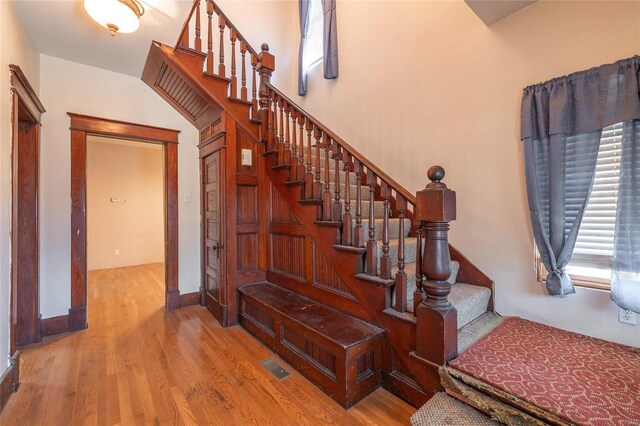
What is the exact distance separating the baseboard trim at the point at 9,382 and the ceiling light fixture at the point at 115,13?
8.32ft

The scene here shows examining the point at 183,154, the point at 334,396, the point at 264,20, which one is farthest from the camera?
the point at 264,20

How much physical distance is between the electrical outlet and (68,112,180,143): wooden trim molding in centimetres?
435

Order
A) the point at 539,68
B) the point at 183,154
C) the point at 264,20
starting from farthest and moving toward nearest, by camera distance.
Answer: the point at 264,20
the point at 183,154
the point at 539,68

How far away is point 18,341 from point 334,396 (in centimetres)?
295

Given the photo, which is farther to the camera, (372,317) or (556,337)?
(372,317)

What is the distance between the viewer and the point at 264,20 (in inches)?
161

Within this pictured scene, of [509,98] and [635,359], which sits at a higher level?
[509,98]

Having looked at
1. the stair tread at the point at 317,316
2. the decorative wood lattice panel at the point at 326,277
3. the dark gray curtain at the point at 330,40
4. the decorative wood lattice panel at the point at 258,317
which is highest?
the dark gray curtain at the point at 330,40

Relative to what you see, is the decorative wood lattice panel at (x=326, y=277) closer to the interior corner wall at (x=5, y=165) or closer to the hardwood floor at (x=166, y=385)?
the hardwood floor at (x=166, y=385)

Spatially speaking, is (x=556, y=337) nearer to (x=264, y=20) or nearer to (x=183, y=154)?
(x=183, y=154)

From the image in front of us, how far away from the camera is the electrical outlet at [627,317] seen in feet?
5.39

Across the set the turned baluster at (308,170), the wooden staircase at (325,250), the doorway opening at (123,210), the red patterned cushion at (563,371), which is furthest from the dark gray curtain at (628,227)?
the doorway opening at (123,210)

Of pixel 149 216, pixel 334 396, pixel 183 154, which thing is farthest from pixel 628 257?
pixel 149 216

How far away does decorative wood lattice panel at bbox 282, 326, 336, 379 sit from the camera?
181 cm
